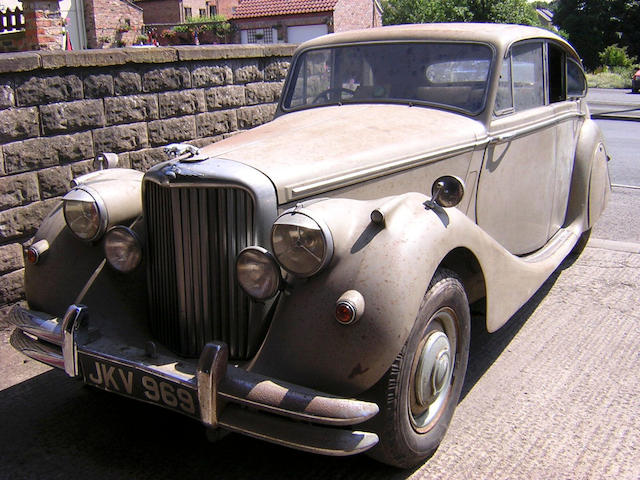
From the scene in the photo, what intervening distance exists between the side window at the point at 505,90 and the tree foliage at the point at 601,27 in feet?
131

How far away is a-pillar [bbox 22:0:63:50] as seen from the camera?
6242mm

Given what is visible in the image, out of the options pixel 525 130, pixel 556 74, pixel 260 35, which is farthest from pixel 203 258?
pixel 260 35

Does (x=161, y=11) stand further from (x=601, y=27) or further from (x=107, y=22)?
(x=601, y=27)

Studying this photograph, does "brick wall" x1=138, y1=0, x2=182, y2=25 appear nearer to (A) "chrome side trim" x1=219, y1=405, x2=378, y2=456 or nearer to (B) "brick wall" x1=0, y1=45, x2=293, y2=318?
(B) "brick wall" x1=0, y1=45, x2=293, y2=318

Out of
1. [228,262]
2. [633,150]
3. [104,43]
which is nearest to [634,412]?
[228,262]

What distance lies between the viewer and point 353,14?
36.7 metres

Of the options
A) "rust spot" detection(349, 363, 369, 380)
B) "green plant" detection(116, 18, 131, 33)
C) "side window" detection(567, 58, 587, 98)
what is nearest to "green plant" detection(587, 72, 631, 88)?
"green plant" detection(116, 18, 131, 33)

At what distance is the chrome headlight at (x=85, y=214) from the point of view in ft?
9.61

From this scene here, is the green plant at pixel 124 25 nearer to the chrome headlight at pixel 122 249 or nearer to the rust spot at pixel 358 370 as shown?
the chrome headlight at pixel 122 249

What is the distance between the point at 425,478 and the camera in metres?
2.62

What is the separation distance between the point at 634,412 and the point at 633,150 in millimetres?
8671

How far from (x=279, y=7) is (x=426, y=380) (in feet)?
117

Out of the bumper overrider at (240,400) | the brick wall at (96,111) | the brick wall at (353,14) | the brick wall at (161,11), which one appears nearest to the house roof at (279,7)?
the brick wall at (353,14)

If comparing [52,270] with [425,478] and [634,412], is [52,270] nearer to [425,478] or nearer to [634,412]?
[425,478]
